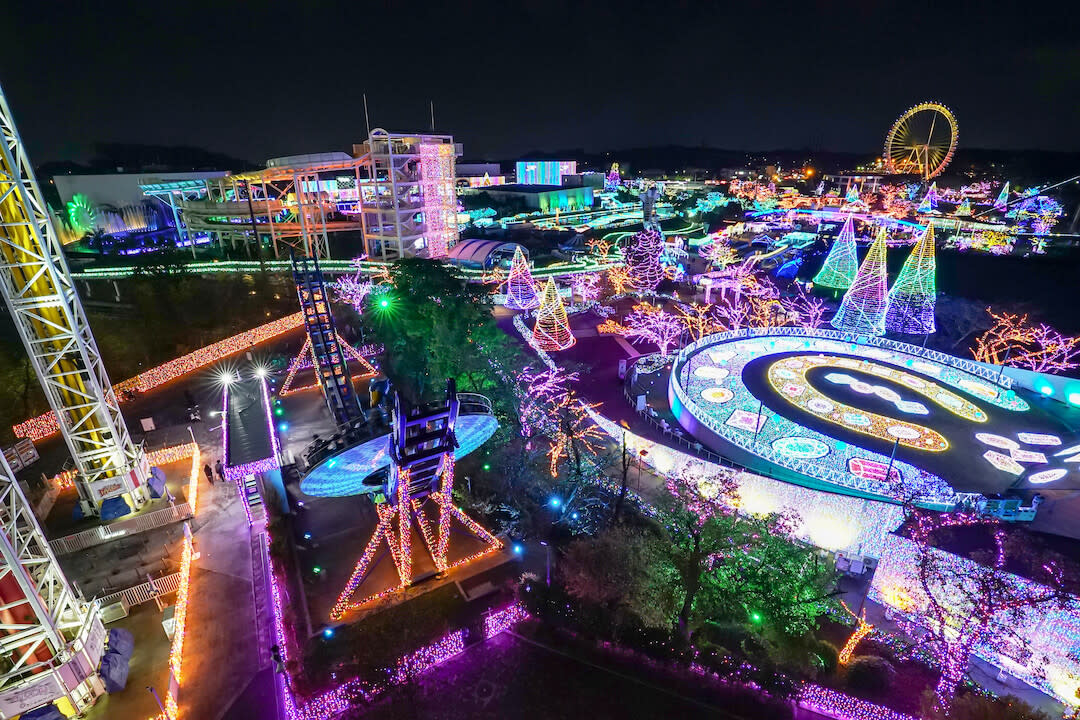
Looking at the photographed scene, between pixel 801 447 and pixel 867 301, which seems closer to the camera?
pixel 801 447

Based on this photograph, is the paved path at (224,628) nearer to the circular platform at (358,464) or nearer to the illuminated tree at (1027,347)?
the circular platform at (358,464)

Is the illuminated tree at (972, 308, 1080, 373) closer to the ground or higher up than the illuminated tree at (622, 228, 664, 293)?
closer to the ground

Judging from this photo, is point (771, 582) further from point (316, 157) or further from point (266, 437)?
point (316, 157)

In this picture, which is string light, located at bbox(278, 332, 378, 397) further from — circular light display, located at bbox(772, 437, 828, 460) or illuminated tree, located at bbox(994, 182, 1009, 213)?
illuminated tree, located at bbox(994, 182, 1009, 213)

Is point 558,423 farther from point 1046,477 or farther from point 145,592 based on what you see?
point 1046,477

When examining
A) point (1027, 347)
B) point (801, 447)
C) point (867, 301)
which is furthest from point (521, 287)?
point (1027, 347)

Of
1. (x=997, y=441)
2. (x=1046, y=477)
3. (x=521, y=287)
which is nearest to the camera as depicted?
(x=1046, y=477)

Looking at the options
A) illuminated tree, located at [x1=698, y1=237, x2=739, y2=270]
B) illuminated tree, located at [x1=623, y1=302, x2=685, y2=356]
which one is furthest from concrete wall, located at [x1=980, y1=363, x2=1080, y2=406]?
illuminated tree, located at [x1=698, y1=237, x2=739, y2=270]
